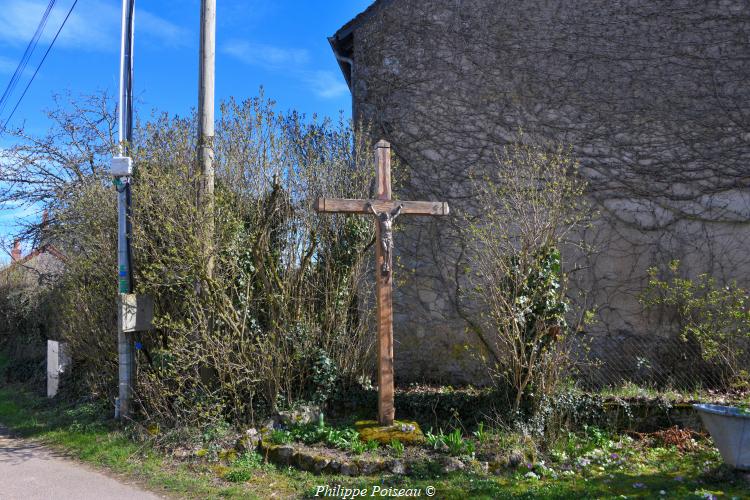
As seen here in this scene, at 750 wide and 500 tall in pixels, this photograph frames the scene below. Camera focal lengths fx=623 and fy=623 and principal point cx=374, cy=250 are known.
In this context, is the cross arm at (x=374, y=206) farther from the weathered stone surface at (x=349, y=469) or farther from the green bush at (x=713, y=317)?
the green bush at (x=713, y=317)

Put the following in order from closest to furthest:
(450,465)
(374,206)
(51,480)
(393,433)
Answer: (450,465), (51,480), (393,433), (374,206)

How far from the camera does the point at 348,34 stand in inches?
431

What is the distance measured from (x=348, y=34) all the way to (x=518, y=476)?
803cm

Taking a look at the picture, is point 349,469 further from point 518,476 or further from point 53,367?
point 53,367

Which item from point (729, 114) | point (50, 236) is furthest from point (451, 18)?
point (50, 236)

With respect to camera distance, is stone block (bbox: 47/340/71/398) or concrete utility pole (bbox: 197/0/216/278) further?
stone block (bbox: 47/340/71/398)

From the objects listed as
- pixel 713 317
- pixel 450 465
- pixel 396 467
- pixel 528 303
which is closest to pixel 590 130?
pixel 713 317

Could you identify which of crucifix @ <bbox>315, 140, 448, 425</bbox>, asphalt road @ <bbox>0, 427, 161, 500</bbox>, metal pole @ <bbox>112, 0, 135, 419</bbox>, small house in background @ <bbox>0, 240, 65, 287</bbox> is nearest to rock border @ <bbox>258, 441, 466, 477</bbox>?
crucifix @ <bbox>315, 140, 448, 425</bbox>

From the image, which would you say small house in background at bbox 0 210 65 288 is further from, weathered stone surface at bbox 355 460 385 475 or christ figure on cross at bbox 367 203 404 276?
weathered stone surface at bbox 355 460 385 475

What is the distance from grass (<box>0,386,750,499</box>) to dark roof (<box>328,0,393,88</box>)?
7.16 metres

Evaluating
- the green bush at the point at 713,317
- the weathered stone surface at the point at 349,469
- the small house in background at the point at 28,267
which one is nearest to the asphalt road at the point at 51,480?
the weathered stone surface at the point at 349,469

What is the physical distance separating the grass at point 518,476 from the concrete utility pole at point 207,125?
2.21m

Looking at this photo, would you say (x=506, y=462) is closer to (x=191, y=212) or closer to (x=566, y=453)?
(x=566, y=453)

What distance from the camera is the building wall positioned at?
31.0 feet
